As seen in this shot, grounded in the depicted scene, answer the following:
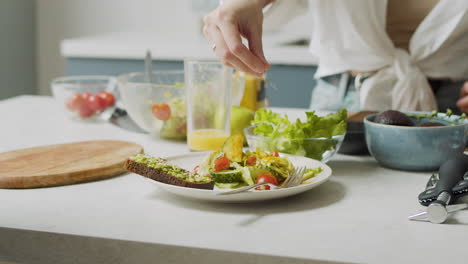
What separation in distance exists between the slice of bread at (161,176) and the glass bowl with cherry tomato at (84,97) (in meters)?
0.66

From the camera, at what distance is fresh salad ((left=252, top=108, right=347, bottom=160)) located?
105 centimetres

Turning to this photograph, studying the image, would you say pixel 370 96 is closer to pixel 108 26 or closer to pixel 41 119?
pixel 41 119

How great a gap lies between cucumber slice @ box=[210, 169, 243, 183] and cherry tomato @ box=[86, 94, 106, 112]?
0.71m

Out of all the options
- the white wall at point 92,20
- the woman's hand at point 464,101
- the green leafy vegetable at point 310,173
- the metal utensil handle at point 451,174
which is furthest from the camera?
the white wall at point 92,20

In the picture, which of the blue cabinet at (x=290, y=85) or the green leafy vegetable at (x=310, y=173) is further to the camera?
the blue cabinet at (x=290, y=85)

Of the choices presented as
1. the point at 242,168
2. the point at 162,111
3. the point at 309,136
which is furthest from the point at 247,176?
the point at 162,111

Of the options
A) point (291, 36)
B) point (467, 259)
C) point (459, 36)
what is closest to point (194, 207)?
point (467, 259)

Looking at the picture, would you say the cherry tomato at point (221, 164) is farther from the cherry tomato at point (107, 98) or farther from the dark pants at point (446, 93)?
the dark pants at point (446, 93)

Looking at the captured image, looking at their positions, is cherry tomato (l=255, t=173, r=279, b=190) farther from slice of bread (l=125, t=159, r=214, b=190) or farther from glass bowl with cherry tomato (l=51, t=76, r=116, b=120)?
glass bowl with cherry tomato (l=51, t=76, r=116, b=120)

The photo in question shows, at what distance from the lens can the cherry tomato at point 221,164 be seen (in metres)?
0.92

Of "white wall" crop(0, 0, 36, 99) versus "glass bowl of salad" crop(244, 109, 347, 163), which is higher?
"white wall" crop(0, 0, 36, 99)

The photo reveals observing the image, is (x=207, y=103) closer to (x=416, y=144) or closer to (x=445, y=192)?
(x=416, y=144)

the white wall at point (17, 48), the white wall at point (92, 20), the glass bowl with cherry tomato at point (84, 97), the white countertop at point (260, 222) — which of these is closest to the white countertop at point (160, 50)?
the white wall at point (92, 20)

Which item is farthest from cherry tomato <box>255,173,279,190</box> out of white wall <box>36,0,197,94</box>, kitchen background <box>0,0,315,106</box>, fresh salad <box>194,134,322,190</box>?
white wall <box>36,0,197,94</box>
